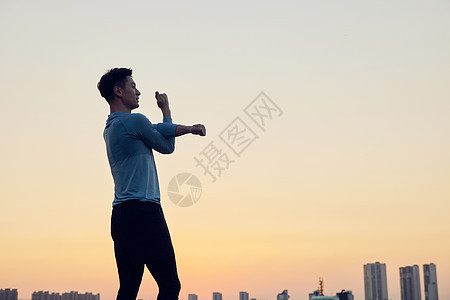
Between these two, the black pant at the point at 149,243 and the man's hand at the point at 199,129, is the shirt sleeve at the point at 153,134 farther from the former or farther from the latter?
the black pant at the point at 149,243

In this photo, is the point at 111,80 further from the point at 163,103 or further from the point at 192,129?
the point at 192,129

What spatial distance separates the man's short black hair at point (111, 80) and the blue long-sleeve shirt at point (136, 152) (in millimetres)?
306

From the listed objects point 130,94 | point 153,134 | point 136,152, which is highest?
point 130,94

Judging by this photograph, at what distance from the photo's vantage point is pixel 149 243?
4.41 meters

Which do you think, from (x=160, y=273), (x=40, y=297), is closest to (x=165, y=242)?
(x=160, y=273)

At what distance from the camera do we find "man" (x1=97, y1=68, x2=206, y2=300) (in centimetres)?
441

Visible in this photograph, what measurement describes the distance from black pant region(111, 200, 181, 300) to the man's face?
0.90 metres

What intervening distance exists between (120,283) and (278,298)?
160181 mm

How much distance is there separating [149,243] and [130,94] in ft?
4.30

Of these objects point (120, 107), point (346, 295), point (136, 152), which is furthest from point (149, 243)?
point (346, 295)

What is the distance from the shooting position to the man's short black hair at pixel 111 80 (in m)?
4.85

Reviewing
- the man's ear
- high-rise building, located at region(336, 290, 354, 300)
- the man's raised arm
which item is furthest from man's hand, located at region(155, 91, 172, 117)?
high-rise building, located at region(336, 290, 354, 300)

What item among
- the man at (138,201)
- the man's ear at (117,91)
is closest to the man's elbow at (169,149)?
the man at (138,201)

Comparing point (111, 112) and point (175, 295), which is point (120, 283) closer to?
point (175, 295)
